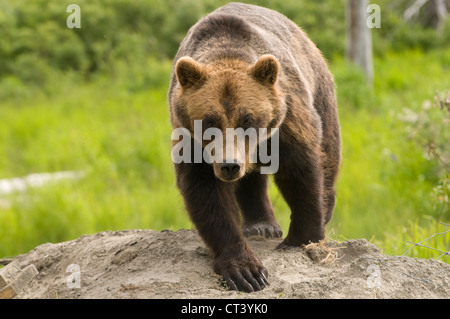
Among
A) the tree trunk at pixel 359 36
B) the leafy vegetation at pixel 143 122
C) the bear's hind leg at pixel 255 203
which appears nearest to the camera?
the bear's hind leg at pixel 255 203

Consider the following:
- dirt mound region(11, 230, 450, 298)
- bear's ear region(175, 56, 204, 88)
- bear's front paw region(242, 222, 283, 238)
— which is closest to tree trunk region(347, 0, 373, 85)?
bear's front paw region(242, 222, 283, 238)

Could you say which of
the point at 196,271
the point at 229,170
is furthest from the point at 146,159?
the point at 229,170

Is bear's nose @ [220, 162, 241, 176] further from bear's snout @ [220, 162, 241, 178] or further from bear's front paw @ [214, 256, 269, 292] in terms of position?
bear's front paw @ [214, 256, 269, 292]

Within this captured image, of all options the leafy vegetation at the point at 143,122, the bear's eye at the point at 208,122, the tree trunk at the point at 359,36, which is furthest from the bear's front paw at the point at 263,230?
the tree trunk at the point at 359,36

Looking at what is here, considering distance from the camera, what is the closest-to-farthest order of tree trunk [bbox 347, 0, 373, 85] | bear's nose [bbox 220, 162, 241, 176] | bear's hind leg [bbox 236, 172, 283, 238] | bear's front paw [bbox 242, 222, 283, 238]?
bear's nose [bbox 220, 162, 241, 176] < bear's front paw [bbox 242, 222, 283, 238] < bear's hind leg [bbox 236, 172, 283, 238] < tree trunk [bbox 347, 0, 373, 85]

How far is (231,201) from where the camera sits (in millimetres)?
4184

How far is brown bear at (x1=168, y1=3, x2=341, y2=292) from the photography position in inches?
146

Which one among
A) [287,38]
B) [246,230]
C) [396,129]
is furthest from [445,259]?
[396,129]

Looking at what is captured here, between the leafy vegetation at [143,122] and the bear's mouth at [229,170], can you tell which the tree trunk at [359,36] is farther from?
the bear's mouth at [229,170]

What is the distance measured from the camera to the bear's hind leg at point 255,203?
17.0 feet

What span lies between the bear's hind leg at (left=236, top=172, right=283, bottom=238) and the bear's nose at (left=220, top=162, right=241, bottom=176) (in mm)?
1568

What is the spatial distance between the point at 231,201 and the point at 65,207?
16.2 ft

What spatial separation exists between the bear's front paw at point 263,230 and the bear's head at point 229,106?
1.27m

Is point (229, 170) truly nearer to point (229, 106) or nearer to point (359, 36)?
point (229, 106)
